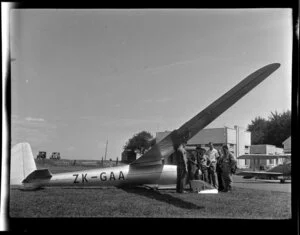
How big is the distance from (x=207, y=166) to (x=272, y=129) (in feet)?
6.34

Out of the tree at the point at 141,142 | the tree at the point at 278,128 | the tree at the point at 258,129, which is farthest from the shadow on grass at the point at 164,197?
the tree at the point at 278,128

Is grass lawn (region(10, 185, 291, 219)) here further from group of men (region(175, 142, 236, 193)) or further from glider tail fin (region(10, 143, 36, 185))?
group of men (region(175, 142, 236, 193))

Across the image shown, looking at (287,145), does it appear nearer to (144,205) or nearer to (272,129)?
(272,129)

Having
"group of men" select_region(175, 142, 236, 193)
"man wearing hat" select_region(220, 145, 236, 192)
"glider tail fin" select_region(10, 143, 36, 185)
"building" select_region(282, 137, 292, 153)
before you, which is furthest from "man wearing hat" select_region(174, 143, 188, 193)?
"glider tail fin" select_region(10, 143, 36, 185)

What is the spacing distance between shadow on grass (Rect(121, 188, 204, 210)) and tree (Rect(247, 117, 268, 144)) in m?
1.29

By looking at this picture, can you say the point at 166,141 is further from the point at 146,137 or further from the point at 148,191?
the point at 148,191

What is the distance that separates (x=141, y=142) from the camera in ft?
15.7

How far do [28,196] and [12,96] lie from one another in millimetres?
1498

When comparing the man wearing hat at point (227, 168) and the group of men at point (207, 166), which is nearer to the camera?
the group of men at point (207, 166)

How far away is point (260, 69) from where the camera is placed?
4.21 metres

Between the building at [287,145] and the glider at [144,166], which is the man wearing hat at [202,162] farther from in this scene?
the building at [287,145]

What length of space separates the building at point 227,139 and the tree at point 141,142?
14cm

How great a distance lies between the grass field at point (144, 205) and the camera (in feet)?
13.0
